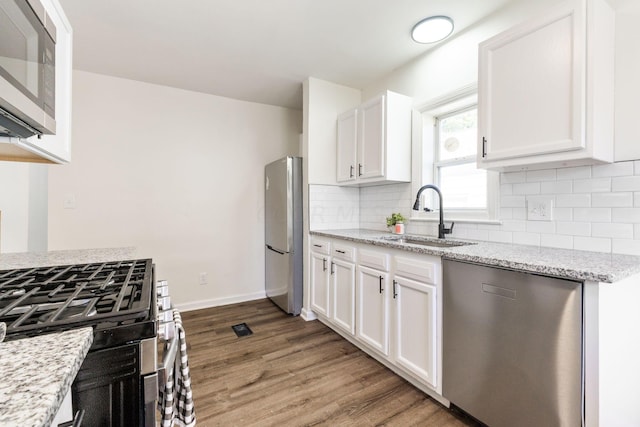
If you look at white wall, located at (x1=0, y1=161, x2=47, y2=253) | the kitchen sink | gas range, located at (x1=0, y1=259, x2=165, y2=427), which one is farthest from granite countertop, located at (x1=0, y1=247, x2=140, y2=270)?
the kitchen sink

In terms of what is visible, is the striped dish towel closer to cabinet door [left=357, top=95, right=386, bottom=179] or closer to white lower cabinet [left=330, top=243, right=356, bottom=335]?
white lower cabinet [left=330, top=243, right=356, bottom=335]

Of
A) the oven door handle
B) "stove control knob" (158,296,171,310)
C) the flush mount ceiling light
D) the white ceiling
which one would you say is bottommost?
the oven door handle

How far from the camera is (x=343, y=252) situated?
240 centimetres

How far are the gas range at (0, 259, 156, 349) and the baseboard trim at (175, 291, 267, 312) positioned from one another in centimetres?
210

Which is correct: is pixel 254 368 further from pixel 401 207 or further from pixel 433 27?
pixel 433 27

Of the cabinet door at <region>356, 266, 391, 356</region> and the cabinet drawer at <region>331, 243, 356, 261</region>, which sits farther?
the cabinet drawer at <region>331, 243, 356, 261</region>

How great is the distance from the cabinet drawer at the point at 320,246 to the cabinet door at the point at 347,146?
0.68 m

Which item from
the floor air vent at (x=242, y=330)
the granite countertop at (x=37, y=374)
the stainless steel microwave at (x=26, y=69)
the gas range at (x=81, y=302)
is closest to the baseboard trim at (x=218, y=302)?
the floor air vent at (x=242, y=330)

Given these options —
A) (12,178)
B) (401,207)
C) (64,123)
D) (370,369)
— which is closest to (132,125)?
(12,178)

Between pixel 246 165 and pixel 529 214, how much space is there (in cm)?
288

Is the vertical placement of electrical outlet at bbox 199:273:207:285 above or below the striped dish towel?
Result: below

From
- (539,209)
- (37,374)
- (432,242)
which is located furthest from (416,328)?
(37,374)

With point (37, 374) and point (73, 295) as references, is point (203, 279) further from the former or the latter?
point (37, 374)

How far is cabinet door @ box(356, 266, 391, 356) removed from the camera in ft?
6.41
